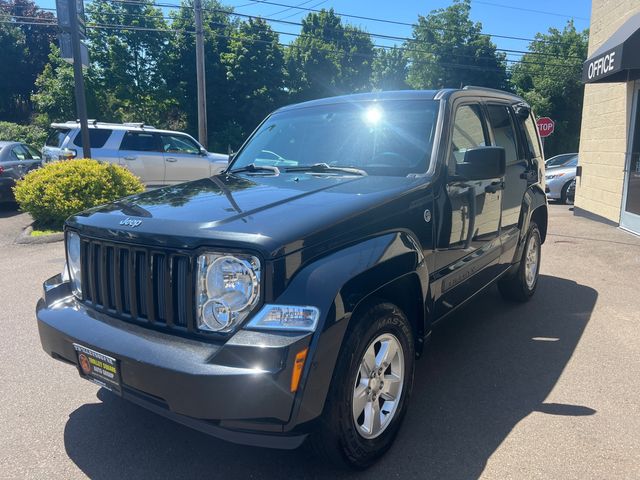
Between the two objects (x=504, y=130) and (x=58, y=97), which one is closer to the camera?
(x=504, y=130)

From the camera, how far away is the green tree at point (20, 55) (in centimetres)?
3894

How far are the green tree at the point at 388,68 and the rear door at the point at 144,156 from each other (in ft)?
100

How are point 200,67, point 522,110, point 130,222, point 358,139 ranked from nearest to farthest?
point 130,222
point 358,139
point 522,110
point 200,67

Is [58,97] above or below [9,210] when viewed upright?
above

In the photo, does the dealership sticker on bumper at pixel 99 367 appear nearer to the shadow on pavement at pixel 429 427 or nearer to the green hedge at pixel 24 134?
the shadow on pavement at pixel 429 427

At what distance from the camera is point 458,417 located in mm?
3184

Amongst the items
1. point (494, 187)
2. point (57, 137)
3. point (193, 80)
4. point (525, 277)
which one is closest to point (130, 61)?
point (193, 80)

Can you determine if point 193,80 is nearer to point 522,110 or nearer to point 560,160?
point 560,160

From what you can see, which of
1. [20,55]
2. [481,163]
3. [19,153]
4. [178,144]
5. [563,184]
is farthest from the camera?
[20,55]

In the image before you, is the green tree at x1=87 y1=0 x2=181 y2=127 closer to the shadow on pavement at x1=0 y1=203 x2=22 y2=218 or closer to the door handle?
the shadow on pavement at x1=0 y1=203 x2=22 y2=218

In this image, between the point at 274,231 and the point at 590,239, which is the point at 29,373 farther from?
the point at 590,239

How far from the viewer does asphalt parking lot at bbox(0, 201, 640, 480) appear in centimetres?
269

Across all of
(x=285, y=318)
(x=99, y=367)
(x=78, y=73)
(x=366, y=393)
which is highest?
(x=78, y=73)

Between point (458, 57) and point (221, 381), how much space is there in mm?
39454
